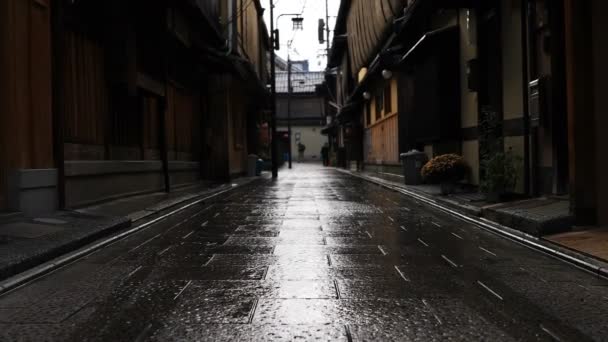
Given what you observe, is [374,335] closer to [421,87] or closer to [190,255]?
[190,255]

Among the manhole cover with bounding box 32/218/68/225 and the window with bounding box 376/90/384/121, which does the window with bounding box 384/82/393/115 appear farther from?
the manhole cover with bounding box 32/218/68/225

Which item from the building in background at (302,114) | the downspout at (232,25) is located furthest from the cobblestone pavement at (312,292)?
the building in background at (302,114)

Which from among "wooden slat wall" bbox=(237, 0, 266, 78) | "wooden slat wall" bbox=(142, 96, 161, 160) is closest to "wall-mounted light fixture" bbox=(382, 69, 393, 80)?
"wooden slat wall" bbox=(237, 0, 266, 78)

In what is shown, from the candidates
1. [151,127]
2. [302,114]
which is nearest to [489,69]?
[151,127]

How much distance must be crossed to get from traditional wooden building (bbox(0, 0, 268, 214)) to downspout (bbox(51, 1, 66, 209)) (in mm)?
17

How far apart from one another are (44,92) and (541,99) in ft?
26.4

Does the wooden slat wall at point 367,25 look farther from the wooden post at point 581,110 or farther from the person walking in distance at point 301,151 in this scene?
the person walking in distance at point 301,151

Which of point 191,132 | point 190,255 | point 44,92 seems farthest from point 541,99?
point 191,132

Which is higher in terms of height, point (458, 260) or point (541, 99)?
point (541, 99)

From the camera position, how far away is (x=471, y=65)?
13.1 meters

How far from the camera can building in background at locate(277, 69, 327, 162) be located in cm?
7106

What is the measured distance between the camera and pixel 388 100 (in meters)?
24.5

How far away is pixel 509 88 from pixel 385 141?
47.0ft

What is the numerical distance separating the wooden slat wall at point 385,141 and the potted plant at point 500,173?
1197 centimetres
